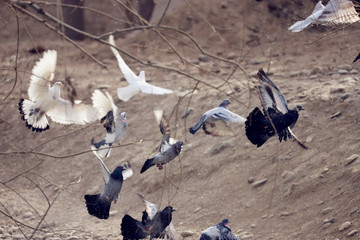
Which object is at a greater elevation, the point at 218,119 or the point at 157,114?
the point at 157,114

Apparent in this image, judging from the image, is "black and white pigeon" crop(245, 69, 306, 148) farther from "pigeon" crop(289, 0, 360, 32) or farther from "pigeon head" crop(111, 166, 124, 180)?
"pigeon head" crop(111, 166, 124, 180)

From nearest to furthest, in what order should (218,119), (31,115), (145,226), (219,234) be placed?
(219,234), (145,226), (218,119), (31,115)

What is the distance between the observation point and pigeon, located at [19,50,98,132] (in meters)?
4.89

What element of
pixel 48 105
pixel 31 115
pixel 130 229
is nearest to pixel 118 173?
pixel 130 229

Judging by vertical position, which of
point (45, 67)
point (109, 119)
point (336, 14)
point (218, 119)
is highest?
point (45, 67)

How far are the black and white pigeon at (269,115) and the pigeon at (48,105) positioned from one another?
1311 mm

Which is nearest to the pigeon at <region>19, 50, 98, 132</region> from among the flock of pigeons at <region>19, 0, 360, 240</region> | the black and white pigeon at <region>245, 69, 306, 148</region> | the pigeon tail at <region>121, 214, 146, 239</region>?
the flock of pigeons at <region>19, 0, 360, 240</region>

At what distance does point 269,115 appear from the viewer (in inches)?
179

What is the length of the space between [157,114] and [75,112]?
0.67 metres

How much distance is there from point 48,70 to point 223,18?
5.07 metres

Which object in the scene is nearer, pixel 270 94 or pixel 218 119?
pixel 270 94

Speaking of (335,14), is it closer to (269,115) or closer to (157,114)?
(269,115)

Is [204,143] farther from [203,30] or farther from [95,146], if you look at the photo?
[203,30]

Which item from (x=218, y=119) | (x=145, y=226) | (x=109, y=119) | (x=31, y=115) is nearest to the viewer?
(x=145, y=226)
